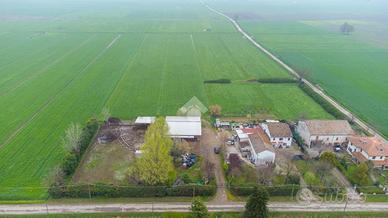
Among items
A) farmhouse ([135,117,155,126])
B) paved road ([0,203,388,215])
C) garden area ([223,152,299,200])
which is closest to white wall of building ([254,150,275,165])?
garden area ([223,152,299,200])

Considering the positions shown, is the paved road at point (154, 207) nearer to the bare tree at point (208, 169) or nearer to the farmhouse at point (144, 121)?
the bare tree at point (208, 169)

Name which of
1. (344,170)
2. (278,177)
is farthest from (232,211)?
(344,170)

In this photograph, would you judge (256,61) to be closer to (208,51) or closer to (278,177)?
(208,51)

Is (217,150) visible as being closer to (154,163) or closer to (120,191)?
(154,163)

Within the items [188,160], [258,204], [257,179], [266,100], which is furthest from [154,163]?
[266,100]

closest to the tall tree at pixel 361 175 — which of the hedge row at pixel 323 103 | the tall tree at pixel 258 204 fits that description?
the tall tree at pixel 258 204

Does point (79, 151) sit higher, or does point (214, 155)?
point (79, 151)

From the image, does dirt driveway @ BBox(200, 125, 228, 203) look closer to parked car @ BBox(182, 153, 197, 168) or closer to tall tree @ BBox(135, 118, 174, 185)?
parked car @ BBox(182, 153, 197, 168)
